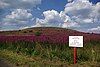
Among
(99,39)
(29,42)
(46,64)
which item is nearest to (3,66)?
(46,64)

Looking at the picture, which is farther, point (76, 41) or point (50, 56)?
point (50, 56)

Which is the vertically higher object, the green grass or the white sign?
the white sign

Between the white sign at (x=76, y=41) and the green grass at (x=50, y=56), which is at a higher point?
the white sign at (x=76, y=41)

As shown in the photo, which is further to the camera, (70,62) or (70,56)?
(70,56)

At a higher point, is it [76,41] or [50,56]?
[76,41]

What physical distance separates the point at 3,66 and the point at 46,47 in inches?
231

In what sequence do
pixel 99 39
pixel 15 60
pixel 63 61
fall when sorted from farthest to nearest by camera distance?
pixel 99 39, pixel 15 60, pixel 63 61

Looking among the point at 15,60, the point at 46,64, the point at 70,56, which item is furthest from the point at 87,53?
the point at 15,60

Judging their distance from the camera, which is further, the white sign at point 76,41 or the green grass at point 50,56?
the green grass at point 50,56

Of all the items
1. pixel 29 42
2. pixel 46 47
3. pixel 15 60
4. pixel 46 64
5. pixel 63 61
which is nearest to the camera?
pixel 46 64

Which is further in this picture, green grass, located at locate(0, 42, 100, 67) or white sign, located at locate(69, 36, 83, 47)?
green grass, located at locate(0, 42, 100, 67)

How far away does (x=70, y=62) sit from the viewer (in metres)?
15.5

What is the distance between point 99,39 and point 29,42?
20.1ft

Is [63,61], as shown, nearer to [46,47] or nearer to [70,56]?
[70,56]
